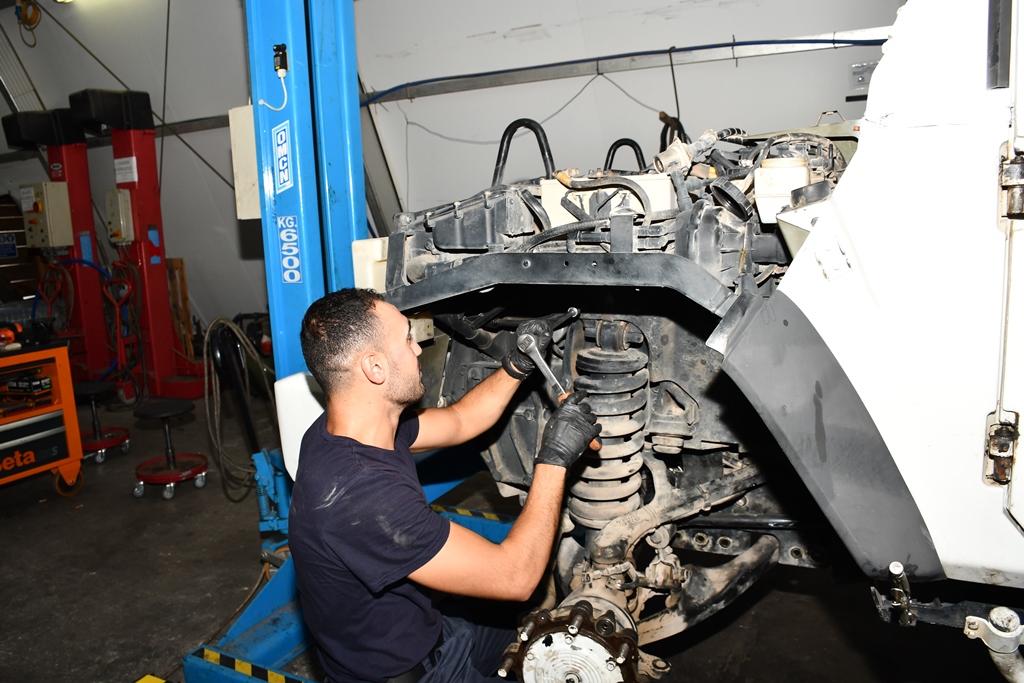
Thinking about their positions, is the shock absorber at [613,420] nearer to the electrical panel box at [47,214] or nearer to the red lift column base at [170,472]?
the red lift column base at [170,472]

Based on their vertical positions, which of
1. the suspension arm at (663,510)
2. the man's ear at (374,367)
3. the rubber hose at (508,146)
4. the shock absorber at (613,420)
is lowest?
the suspension arm at (663,510)

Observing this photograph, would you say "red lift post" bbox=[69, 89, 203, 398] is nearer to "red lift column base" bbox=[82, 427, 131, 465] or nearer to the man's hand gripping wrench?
"red lift column base" bbox=[82, 427, 131, 465]

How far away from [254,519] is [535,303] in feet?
9.07

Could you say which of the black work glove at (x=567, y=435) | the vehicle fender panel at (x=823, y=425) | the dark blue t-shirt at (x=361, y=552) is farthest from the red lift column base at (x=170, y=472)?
the vehicle fender panel at (x=823, y=425)

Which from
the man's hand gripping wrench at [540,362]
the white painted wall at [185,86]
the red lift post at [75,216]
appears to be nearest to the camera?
the man's hand gripping wrench at [540,362]

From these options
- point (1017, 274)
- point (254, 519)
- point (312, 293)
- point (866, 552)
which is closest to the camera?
point (1017, 274)

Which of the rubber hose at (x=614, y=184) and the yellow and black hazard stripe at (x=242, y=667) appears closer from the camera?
the rubber hose at (x=614, y=184)

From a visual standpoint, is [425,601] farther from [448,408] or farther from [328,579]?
[448,408]

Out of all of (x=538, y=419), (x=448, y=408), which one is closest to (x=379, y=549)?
(x=448, y=408)

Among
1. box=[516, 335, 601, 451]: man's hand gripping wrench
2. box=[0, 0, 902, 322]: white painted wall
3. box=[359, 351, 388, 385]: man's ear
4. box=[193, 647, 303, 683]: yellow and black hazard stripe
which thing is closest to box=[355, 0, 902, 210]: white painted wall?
box=[0, 0, 902, 322]: white painted wall

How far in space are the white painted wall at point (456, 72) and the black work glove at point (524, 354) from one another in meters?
3.38

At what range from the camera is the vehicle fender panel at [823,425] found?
1469 millimetres

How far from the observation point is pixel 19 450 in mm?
4305

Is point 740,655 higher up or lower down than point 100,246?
lower down
